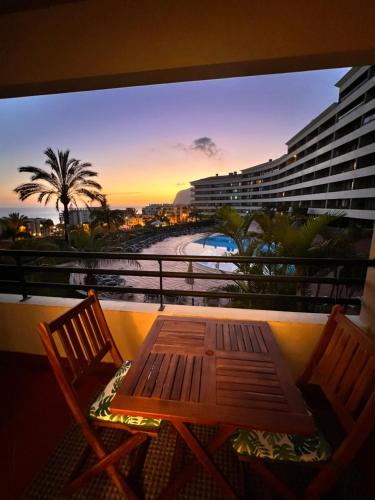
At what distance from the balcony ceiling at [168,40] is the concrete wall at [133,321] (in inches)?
72.4

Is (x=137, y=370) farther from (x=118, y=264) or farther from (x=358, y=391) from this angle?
(x=118, y=264)

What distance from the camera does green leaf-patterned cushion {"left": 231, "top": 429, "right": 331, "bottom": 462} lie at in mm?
910

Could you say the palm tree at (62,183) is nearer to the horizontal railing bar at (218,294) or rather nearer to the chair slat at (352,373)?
the horizontal railing bar at (218,294)

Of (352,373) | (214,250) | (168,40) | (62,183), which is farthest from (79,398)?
(214,250)

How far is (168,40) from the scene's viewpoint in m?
1.48

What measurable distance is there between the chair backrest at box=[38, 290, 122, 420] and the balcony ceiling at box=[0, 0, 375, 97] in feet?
5.49

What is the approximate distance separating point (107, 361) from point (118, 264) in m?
9.86

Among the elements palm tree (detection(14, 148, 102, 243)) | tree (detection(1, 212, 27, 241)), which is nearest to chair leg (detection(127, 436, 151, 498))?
palm tree (detection(14, 148, 102, 243))

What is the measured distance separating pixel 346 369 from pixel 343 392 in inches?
3.9

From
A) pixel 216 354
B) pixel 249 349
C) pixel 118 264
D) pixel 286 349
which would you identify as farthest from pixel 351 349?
pixel 118 264

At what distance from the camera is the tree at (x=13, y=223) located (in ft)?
26.4

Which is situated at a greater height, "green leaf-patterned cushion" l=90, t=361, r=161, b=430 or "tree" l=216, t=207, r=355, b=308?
"tree" l=216, t=207, r=355, b=308

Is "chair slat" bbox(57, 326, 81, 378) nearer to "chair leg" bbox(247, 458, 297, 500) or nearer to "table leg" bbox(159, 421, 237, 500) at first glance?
"table leg" bbox(159, 421, 237, 500)

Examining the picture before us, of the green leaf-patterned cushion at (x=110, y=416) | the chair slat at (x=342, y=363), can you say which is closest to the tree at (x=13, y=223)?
the green leaf-patterned cushion at (x=110, y=416)
